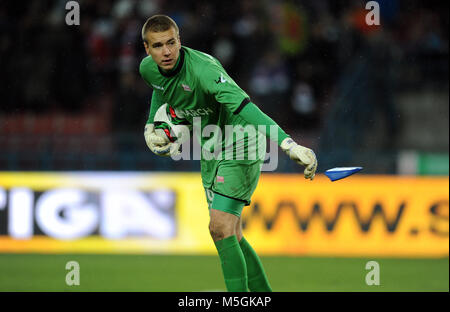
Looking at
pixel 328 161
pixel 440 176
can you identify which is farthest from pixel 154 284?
pixel 440 176

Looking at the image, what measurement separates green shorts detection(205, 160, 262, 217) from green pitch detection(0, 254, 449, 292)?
1477mm

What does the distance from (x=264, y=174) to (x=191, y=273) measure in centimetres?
195

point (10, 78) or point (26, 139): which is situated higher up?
point (10, 78)

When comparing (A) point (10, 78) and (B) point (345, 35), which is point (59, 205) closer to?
(A) point (10, 78)

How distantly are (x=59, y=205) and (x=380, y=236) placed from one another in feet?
11.8

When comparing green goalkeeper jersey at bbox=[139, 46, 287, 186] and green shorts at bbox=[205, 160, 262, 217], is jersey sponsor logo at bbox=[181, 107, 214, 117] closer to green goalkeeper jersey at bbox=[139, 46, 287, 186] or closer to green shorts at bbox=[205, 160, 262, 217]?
green goalkeeper jersey at bbox=[139, 46, 287, 186]

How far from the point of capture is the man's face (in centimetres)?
484

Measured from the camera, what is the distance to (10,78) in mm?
10070

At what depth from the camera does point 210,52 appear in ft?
32.3

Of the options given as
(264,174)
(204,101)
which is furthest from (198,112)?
(264,174)

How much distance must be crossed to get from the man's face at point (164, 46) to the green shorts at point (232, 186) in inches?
28.8

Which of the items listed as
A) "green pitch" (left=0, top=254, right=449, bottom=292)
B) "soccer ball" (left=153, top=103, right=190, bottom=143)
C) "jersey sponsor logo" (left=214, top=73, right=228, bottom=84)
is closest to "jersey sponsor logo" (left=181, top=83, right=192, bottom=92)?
"jersey sponsor logo" (left=214, top=73, right=228, bottom=84)

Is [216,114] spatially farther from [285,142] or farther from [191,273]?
[191,273]

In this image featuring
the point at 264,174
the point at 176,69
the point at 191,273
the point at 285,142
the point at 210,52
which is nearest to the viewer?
the point at 285,142
